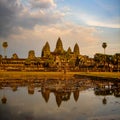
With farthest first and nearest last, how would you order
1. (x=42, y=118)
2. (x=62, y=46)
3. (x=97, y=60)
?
(x=62, y=46)
(x=97, y=60)
(x=42, y=118)

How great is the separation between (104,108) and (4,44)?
10186 centimetres

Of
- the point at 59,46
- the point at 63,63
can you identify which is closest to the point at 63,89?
the point at 63,63

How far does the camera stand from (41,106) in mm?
23672

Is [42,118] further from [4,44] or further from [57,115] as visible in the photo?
[4,44]

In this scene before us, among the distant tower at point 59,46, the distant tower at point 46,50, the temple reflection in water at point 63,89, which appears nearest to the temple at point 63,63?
the distant tower at point 46,50

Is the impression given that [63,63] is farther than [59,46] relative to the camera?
No

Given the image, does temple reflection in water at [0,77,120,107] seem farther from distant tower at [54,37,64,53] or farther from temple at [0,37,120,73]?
distant tower at [54,37,64,53]

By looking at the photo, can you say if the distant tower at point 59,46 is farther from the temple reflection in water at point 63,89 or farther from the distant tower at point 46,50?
the temple reflection in water at point 63,89

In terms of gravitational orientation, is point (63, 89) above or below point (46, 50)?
below

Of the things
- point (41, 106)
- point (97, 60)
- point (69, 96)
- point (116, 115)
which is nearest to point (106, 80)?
point (69, 96)

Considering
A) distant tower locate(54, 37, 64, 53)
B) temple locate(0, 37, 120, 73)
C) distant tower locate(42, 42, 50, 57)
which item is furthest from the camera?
distant tower locate(54, 37, 64, 53)

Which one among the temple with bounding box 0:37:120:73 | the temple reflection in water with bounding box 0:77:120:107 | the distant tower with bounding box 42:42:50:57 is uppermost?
the distant tower with bounding box 42:42:50:57

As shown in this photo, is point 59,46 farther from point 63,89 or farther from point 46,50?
point 63,89

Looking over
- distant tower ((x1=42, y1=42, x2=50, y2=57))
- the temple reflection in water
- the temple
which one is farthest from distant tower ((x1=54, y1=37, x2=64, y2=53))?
the temple reflection in water
